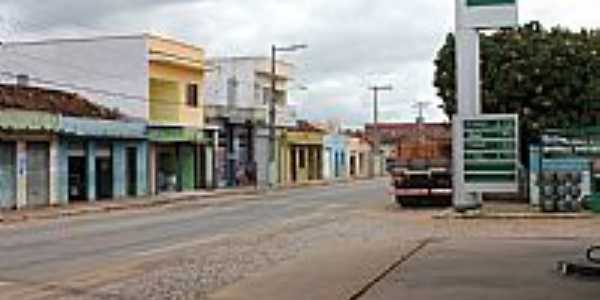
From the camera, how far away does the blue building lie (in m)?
99.1

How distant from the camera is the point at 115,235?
92.2ft

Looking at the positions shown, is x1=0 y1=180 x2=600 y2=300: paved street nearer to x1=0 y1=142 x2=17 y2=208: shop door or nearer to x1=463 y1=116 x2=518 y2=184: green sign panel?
x1=463 y1=116 x2=518 y2=184: green sign panel

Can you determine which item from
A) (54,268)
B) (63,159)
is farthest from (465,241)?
(63,159)

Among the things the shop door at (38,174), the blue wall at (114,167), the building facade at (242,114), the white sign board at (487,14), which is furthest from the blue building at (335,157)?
the white sign board at (487,14)

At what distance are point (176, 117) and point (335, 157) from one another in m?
44.1

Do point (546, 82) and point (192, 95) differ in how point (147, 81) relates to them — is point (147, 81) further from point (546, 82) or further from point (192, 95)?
point (546, 82)

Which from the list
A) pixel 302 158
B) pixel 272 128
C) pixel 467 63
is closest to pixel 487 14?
pixel 467 63

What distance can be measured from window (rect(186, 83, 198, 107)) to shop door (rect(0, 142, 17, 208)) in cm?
1878

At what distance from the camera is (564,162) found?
113 feet

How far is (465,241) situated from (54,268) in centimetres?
870

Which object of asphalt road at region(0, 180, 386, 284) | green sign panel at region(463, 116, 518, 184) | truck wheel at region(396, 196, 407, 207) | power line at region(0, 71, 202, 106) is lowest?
asphalt road at region(0, 180, 386, 284)

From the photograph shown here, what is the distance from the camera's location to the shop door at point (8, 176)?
43.6 m

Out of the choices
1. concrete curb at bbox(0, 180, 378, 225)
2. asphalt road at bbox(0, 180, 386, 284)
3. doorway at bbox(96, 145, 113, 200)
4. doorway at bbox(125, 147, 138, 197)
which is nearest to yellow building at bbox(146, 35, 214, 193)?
doorway at bbox(125, 147, 138, 197)

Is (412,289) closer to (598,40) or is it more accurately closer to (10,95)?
(598,40)
